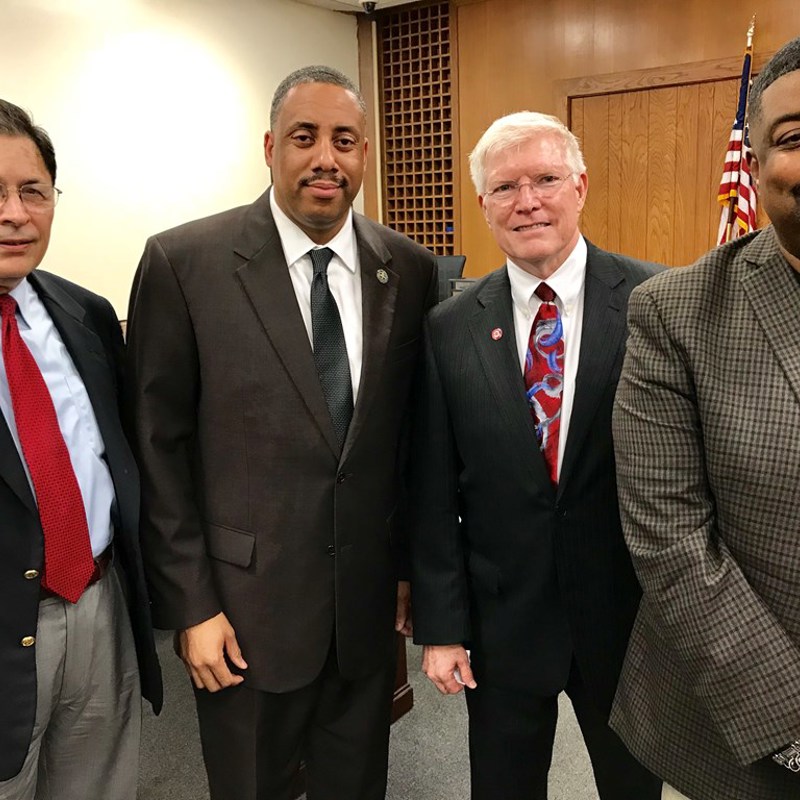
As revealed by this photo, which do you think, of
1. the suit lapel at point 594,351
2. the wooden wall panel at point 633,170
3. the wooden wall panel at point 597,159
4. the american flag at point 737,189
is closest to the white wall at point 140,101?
the wooden wall panel at point 597,159

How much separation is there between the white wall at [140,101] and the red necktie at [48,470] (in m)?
3.75

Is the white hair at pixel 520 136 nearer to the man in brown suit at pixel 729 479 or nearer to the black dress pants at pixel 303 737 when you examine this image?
the man in brown suit at pixel 729 479

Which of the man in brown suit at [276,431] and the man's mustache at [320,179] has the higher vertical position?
the man's mustache at [320,179]

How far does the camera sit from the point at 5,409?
4.36 ft

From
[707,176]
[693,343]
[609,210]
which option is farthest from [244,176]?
[693,343]

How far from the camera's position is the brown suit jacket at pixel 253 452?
1512 millimetres

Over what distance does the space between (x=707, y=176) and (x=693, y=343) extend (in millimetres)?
4737

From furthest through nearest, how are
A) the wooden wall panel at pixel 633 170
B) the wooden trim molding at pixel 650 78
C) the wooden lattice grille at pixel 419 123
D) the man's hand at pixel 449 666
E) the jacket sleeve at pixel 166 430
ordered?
the wooden lattice grille at pixel 419 123, the wooden wall panel at pixel 633 170, the wooden trim molding at pixel 650 78, the man's hand at pixel 449 666, the jacket sleeve at pixel 166 430

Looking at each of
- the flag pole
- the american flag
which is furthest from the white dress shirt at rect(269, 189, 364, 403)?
the flag pole

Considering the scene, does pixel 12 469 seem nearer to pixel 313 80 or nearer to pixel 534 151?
pixel 313 80

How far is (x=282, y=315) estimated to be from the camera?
5.00 feet

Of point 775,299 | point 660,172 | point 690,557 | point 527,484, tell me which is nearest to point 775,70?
point 775,299

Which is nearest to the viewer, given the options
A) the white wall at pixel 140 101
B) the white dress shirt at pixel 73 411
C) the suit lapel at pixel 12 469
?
the suit lapel at pixel 12 469

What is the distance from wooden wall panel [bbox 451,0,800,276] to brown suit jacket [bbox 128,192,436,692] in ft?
14.6
